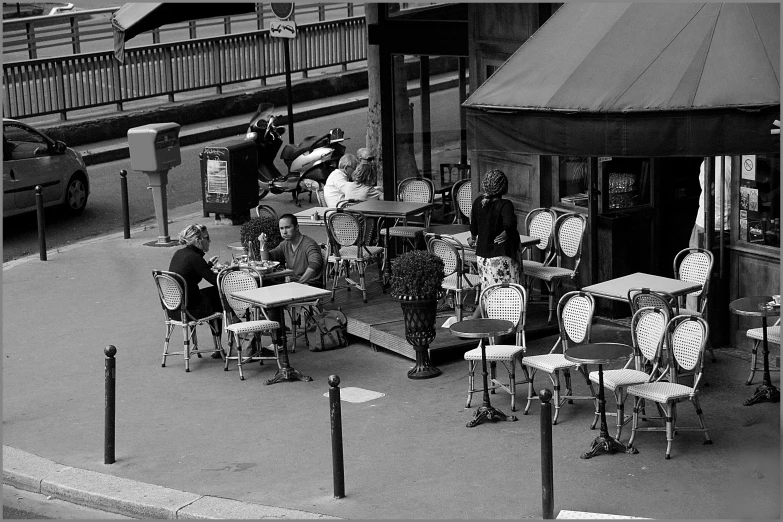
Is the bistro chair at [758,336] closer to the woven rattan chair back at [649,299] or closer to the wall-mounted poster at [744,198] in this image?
the woven rattan chair back at [649,299]

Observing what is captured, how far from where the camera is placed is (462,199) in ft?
47.0

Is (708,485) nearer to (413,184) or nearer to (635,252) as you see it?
(635,252)

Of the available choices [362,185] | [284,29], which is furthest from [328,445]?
[284,29]

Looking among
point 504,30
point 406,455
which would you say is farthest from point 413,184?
point 406,455

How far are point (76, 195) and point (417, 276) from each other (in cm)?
943

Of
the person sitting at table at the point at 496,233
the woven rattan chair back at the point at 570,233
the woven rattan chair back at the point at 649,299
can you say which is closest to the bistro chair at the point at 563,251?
the woven rattan chair back at the point at 570,233

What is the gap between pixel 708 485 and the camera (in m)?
8.30

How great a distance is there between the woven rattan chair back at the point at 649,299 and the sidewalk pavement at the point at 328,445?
0.84 meters

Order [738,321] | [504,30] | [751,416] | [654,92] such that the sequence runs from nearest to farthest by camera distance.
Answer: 1. [654,92]
2. [751,416]
3. [738,321]
4. [504,30]

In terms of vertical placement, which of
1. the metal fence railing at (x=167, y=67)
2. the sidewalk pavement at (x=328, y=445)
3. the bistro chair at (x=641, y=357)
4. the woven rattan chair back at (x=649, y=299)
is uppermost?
the metal fence railing at (x=167, y=67)

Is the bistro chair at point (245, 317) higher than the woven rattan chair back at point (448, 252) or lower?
lower

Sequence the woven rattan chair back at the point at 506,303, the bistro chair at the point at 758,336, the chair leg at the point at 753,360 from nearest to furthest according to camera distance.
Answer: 1. the bistro chair at the point at 758,336
2. the chair leg at the point at 753,360
3. the woven rattan chair back at the point at 506,303

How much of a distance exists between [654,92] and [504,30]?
4.59 m

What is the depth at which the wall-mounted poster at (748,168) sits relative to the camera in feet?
36.2
